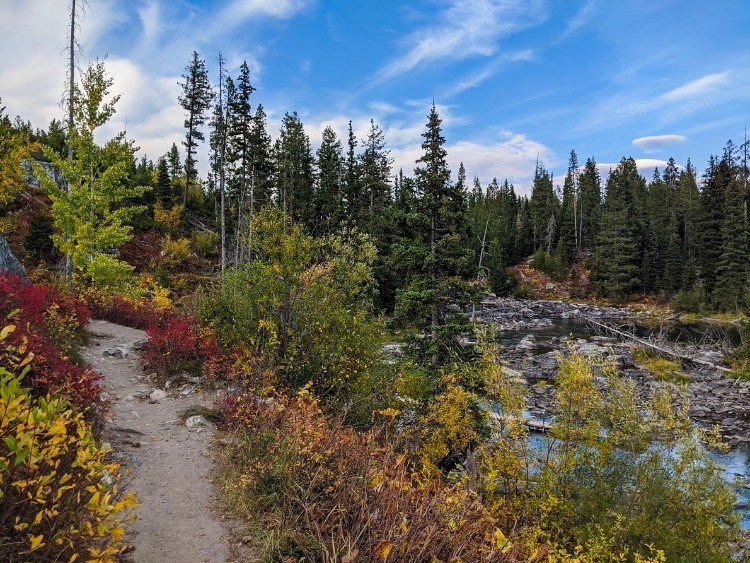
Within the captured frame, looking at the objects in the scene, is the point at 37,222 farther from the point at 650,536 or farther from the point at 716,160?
the point at 716,160

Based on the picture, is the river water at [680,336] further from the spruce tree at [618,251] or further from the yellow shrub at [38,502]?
the spruce tree at [618,251]

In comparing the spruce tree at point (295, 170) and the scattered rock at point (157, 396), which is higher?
the spruce tree at point (295, 170)

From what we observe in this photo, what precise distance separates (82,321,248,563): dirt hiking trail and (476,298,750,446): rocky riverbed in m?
5.34

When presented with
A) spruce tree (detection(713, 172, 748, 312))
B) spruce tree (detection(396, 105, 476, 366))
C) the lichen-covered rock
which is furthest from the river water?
the lichen-covered rock

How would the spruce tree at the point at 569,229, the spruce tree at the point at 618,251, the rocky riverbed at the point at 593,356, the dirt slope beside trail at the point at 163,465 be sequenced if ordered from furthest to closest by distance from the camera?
the spruce tree at the point at 569,229 → the spruce tree at the point at 618,251 → the rocky riverbed at the point at 593,356 → the dirt slope beside trail at the point at 163,465

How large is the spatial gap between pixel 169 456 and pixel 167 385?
10.0 ft

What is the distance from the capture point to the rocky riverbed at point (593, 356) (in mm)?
16719

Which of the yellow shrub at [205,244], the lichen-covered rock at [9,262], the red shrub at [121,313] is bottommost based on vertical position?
the red shrub at [121,313]

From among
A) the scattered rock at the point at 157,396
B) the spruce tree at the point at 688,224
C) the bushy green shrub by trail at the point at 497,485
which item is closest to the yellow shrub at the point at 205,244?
the scattered rock at the point at 157,396

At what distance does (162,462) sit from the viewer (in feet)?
21.4

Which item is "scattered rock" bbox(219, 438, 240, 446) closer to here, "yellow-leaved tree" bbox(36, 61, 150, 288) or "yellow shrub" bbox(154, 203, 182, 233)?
"yellow-leaved tree" bbox(36, 61, 150, 288)

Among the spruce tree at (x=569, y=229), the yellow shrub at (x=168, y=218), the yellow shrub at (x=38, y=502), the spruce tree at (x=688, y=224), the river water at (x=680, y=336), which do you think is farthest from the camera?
the spruce tree at (x=569, y=229)

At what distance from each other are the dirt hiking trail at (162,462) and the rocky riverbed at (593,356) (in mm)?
5338

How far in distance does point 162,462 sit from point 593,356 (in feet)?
25.7
